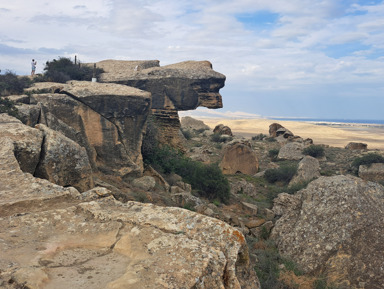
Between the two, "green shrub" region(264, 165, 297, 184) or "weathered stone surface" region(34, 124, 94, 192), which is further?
"green shrub" region(264, 165, 297, 184)

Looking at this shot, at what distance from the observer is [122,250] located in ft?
12.9

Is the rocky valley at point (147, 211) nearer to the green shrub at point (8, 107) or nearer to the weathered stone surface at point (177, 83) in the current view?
the weathered stone surface at point (177, 83)

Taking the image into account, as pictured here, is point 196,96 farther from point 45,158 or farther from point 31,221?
point 31,221

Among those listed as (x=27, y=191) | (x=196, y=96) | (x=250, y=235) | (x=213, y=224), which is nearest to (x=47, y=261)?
(x=213, y=224)

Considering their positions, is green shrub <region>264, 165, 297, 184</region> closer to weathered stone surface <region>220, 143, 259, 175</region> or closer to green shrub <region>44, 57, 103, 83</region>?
weathered stone surface <region>220, 143, 259, 175</region>

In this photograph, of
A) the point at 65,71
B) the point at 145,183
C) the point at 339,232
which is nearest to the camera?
the point at 339,232

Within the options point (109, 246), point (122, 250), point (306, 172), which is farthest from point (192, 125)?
point (122, 250)

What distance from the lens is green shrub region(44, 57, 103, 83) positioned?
730 inches

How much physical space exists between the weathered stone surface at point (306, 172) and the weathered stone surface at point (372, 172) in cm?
349

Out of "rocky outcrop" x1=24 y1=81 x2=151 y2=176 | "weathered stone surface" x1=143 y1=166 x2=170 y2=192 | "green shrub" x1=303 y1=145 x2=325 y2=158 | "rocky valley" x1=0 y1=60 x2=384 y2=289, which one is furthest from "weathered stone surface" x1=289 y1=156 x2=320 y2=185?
"rocky outcrop" x1=24 y1=81 x2=151 y2=176

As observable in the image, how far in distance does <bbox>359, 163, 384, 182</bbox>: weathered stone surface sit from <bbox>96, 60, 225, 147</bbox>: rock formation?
32.1ft

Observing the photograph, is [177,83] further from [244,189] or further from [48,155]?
[48,155]

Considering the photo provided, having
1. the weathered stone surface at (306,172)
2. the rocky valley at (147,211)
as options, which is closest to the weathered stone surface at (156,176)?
the rocky valley at (147,211)

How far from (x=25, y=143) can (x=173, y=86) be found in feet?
39.8
